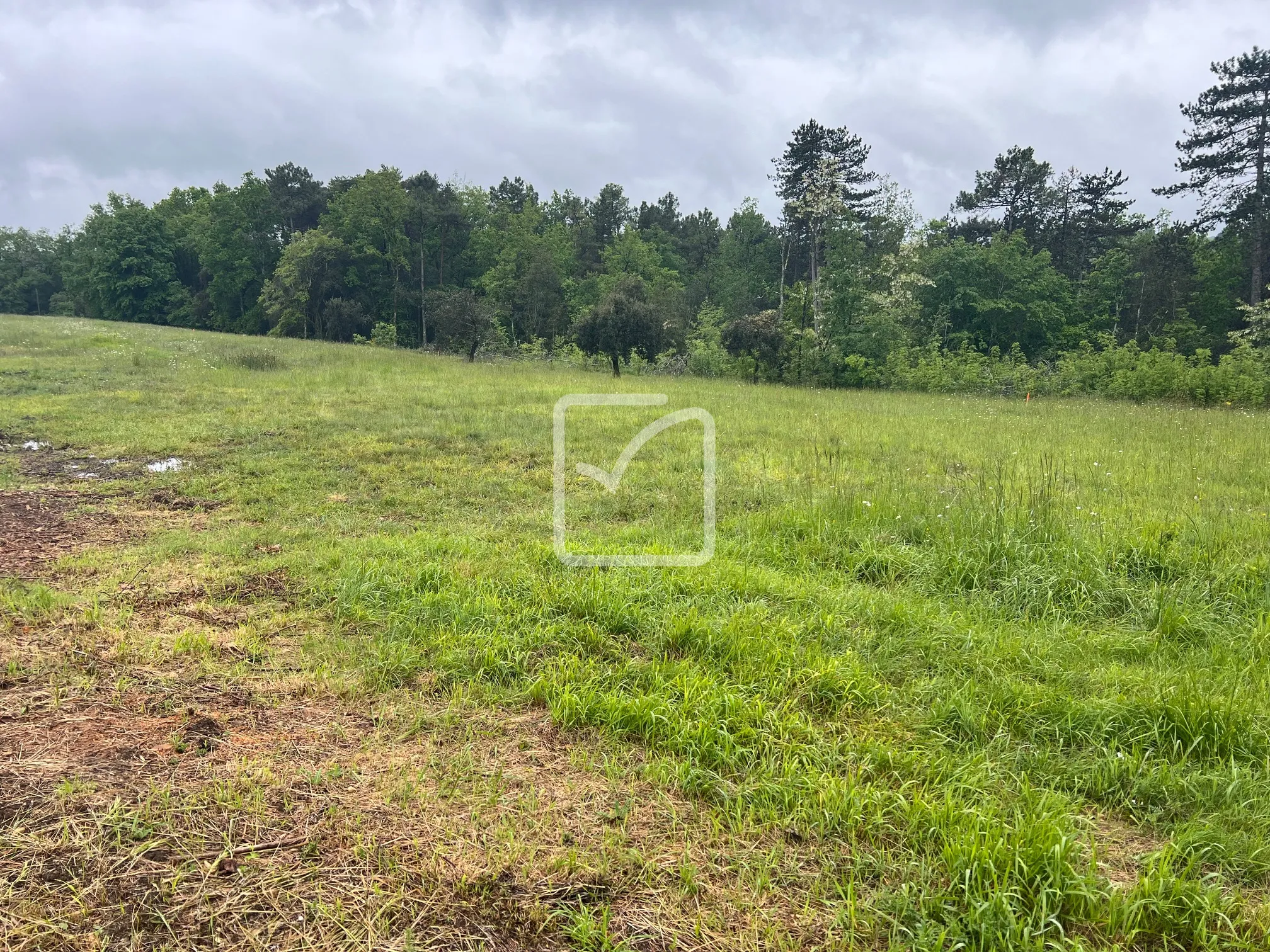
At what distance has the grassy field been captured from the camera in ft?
5.93

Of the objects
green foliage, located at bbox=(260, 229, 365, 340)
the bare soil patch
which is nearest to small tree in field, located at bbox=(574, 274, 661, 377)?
the bare soil patch

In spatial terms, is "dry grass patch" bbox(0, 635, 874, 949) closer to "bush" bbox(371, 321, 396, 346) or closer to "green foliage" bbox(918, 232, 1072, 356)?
"bush" bbox(371, 321, 396, 346)

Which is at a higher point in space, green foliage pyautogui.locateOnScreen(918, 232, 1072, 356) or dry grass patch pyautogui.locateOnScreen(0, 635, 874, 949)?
green foliage pyautogui.locateOnScreen(918, 232, 1072, 356)

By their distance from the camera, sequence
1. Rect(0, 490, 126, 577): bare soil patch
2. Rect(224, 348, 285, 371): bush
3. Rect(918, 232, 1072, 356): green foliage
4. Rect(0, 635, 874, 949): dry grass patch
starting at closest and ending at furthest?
1. Rect(0, 635, 874, 949): dry grass patch
2. Rect(0, 490, 126, 577): bare soil patch
3. Rect(224, 348, 285, 371): bush
4. Rect(918, 232, 1072, 356): green foliage

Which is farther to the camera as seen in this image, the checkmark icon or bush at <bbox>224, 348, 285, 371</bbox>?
bush at <bbox>224, 348, 285, 371</bbox>

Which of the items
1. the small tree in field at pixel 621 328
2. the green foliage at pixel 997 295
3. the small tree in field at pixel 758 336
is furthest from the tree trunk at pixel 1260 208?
the small tree in field at pixel 621 328

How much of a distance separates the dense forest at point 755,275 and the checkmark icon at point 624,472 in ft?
36.7

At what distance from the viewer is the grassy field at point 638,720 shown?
71.2 inches

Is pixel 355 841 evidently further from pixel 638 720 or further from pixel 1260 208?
pixel 1260 208

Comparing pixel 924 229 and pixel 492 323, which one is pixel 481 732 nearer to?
pixel 492 323

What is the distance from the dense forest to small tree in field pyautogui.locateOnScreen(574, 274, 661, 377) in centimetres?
8

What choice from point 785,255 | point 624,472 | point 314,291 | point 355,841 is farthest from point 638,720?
point 785,255

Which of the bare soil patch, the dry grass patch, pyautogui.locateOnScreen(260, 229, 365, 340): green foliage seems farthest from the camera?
pyautogui.locateOnScreen(260, 229, 365, 340): green foliage

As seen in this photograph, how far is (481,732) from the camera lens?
8.64 ft
